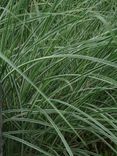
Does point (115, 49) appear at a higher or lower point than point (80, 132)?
higher

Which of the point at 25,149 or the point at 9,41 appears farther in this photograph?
the point at 9,41

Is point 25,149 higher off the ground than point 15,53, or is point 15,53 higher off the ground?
point 15,53

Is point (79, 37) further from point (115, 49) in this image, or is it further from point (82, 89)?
point (82, 89)

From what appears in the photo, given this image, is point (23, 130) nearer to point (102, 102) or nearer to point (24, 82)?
point (24, 82)

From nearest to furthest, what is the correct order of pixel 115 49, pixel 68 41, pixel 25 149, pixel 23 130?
pixel 23 130 → pixel 25 149 → pixel 115 49 → pixel 68 41

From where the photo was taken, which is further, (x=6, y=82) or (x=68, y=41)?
(x=68, y=41)

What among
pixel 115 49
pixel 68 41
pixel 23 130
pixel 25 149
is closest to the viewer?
pixel 23 130

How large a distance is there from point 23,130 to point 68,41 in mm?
481

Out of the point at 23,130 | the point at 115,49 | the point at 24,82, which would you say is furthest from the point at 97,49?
the point at 23,130

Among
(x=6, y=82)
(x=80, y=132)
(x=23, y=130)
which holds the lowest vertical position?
(x=80, y=132)

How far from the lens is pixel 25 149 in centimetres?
145

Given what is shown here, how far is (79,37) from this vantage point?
5.76 feet

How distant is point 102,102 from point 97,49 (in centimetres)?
19

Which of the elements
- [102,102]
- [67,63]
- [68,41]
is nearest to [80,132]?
[102,102]
